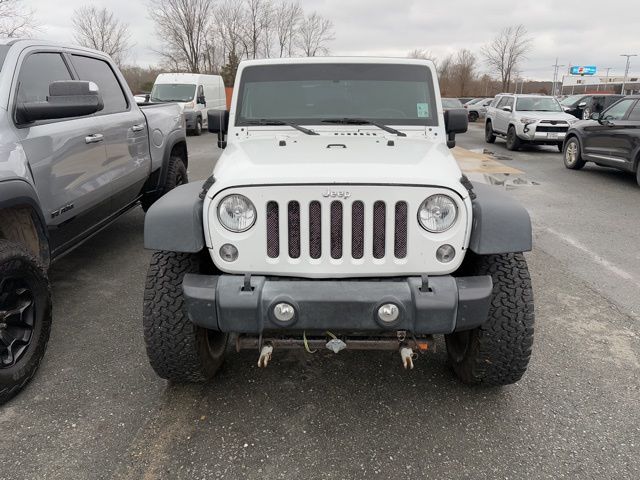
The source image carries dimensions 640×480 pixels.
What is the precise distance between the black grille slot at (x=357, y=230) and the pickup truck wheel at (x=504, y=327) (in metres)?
0.70

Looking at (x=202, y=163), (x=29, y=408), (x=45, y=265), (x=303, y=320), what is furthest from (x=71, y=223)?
(x=202, y=163)

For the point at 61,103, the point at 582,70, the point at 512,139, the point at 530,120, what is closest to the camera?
the point at 61,103

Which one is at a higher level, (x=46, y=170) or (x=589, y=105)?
(x=589, y=105)

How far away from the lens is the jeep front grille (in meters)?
2.36

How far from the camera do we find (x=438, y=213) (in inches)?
94.2

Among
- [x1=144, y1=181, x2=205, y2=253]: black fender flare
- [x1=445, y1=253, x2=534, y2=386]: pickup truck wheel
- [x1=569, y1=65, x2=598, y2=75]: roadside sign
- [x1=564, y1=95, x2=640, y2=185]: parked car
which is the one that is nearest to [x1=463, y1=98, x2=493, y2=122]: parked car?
[x1=564, y1=95, x2=640, y2=185]: parked car

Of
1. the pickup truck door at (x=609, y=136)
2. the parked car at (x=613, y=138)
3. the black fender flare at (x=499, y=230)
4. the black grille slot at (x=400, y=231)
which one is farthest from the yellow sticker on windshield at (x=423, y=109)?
the pickup truck door at (x=609, y=136)

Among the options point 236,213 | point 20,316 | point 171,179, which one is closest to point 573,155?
point 171,179

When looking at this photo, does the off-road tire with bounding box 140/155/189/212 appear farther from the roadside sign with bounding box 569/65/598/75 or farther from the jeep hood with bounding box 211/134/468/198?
the roadside sign with bounding box 569/65/598/75

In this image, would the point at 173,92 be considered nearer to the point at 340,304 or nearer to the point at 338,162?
the point at 338,162

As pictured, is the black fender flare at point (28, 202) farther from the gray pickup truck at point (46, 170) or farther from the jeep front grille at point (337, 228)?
the jeep front grille at point (337, 228)

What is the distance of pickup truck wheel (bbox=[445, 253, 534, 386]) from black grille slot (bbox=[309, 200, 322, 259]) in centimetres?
88

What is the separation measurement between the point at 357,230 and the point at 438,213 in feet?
1.28

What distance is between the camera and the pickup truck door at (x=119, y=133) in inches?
171
